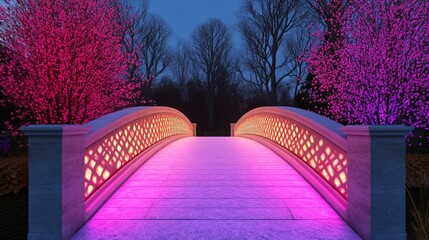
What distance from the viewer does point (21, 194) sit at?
5246 millimetres

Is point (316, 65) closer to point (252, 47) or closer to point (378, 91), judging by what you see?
point (378, 91)

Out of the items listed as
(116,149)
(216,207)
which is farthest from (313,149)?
(116,149)

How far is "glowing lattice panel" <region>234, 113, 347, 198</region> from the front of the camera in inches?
155

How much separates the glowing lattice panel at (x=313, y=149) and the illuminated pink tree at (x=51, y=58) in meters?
5.23

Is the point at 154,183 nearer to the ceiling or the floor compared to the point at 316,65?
nearer to the floor

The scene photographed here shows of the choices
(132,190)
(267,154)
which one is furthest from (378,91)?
(132,190)

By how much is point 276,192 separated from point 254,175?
0.87 meters

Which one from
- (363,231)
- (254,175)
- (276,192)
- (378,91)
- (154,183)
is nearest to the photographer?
(363,231)

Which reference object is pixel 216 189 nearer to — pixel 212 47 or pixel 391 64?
pixel 391 64

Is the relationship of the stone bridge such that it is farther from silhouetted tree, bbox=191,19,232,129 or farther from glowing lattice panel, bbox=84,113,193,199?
silhouetted tree, bbox=191,19,232,129

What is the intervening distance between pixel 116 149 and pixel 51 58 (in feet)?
13.9

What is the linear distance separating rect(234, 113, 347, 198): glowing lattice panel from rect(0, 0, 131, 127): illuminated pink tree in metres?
5.23

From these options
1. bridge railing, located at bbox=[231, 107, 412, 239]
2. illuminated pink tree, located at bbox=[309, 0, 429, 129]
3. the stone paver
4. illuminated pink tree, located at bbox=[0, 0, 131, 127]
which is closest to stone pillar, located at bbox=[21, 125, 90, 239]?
the stone paver

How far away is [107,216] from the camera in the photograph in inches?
143
